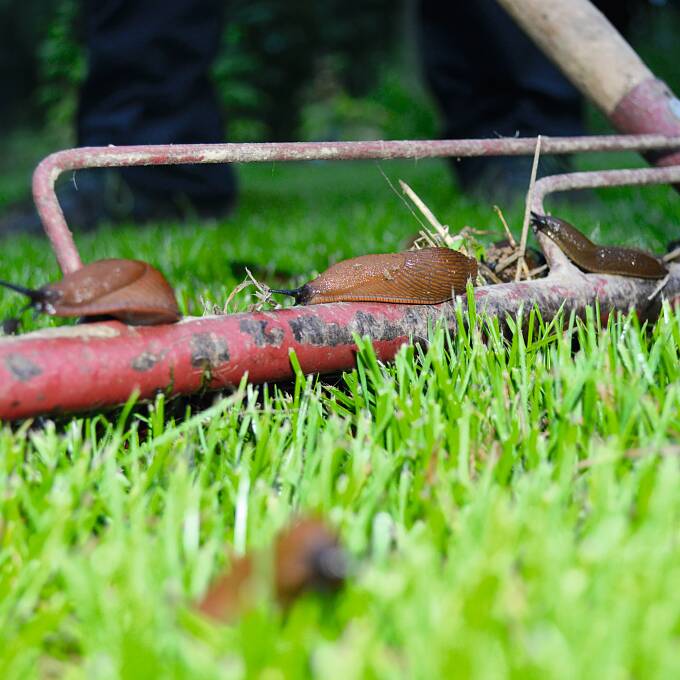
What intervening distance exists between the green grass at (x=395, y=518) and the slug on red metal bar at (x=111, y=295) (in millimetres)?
139

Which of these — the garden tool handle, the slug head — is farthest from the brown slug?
the garden tool handle

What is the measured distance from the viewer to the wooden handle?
1854 millimetres

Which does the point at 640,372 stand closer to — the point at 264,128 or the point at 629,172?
the point at 629,172

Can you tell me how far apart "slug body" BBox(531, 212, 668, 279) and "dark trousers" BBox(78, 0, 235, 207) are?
279 cm

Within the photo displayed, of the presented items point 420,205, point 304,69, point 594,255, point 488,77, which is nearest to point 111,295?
point 420,205

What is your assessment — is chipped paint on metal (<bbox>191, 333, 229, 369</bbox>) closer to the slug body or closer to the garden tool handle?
the slug body

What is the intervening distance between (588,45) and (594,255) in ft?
1.91

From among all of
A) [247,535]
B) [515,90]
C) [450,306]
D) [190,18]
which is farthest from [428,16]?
[247,535]

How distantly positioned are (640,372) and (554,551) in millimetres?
561

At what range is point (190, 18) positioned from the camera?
4.12 metres

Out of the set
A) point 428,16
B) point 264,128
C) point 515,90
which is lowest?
point 264,128

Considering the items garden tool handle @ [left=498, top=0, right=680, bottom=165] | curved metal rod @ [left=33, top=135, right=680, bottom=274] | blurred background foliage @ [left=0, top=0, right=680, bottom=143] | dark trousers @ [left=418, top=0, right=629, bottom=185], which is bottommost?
blurred background foliage @ [left=0, top=0, right=680, bottom=143]

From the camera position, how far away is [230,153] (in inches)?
52.2

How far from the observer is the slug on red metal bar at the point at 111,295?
1086mm
